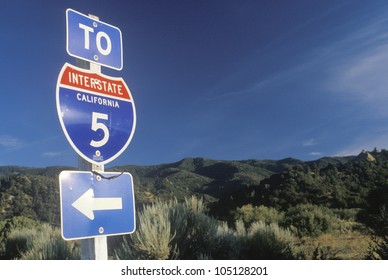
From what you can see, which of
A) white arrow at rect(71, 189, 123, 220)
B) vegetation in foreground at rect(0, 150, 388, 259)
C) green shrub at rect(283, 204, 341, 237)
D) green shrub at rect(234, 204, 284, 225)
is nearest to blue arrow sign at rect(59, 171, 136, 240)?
white arrow at rect(71, 189, 123, 220)

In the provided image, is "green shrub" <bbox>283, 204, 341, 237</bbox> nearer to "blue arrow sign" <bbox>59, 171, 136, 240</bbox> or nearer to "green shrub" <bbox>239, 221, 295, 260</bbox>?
"green shrub" <bbox>239, 221, 295, 260</bbox>

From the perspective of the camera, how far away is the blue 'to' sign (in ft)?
9.50

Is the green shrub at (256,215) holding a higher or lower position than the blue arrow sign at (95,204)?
lower

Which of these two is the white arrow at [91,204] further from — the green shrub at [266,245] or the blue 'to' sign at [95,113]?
the green shrub at [266,245]

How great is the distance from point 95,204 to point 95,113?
25.0 inches

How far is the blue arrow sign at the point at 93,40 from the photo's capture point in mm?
3215

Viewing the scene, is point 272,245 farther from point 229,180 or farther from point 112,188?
point 229,180

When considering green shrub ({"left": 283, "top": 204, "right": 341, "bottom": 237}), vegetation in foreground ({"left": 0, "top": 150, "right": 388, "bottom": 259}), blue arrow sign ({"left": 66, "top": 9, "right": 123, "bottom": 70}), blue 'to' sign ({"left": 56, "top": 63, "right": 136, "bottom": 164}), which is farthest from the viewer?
green shrub ({"left": 283, "top": 204, "right": 341, "bottom": 237})

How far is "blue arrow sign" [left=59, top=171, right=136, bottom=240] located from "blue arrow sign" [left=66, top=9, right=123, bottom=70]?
0.93 m

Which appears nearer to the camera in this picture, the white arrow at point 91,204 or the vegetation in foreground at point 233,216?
the white arrow at point 91,204

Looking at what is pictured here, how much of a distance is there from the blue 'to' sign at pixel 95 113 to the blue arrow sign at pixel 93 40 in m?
0.20

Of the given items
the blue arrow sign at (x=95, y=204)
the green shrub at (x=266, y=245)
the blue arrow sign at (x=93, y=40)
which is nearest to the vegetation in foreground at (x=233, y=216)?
the green shrub at (x=266, y=245)

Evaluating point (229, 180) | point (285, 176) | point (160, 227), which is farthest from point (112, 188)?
point (229, 180)

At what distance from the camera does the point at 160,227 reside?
21.6 feet
